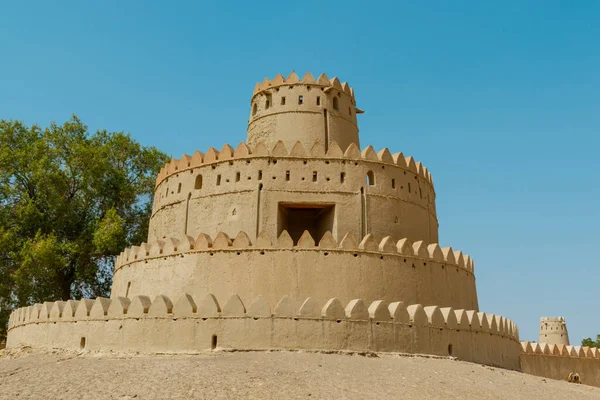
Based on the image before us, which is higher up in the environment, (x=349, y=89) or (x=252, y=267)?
(x=349, y=89)

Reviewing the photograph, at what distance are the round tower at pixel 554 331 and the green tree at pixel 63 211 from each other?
2742 centimetres

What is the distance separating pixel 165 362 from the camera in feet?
A: 42.0

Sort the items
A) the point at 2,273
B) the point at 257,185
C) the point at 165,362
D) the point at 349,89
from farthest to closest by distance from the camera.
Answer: the point at 2,273, the point at 349,89, the point at 257,185, the point at 165,362

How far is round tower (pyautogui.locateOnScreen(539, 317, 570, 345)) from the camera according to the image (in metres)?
40.7

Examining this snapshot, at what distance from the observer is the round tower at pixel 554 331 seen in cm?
4066

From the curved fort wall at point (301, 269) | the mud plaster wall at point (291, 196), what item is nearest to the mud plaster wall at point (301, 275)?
the curved fort wall at point (301, 269)

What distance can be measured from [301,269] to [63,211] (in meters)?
17.3

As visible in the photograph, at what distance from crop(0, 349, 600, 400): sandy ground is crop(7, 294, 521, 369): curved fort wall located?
0.47 meters

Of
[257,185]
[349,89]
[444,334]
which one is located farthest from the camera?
[349,89]

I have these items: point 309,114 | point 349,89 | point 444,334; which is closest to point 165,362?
point 444,334

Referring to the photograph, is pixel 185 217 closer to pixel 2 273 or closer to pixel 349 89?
pixel 349 89

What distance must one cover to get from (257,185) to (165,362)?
25.1 feet

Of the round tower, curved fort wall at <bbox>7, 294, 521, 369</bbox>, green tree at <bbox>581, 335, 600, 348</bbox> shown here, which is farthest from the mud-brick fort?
green tree at <bbox>581, 335, 600, 348</bbox>

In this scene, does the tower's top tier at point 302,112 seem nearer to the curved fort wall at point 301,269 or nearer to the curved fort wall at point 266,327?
the curved fort wall at point 301,269
